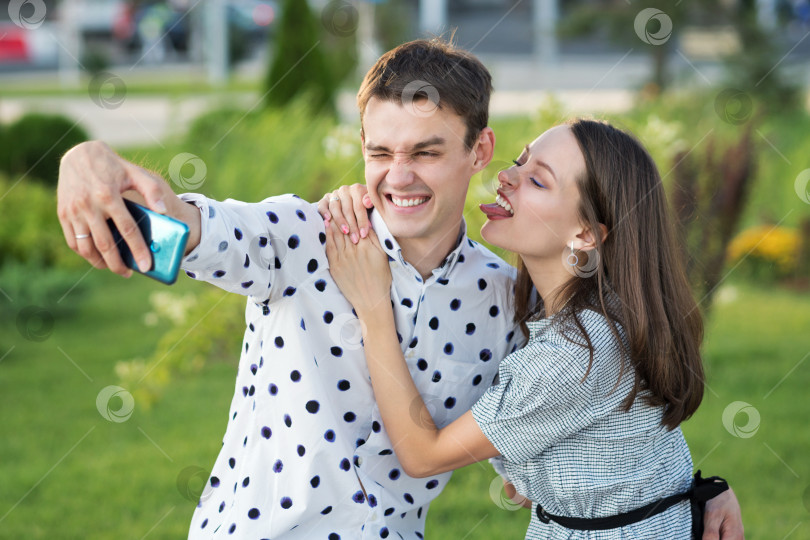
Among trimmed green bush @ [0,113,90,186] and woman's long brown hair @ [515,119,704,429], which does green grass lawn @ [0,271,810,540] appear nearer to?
woman's long brown hair @ [515,119,704,429]

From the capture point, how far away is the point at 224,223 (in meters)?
1.87

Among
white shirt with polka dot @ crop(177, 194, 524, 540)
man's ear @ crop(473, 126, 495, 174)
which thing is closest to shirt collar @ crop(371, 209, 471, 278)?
white shirt with polka dot @ crop(177, 194, 524, 540)

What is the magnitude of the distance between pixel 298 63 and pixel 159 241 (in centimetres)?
912

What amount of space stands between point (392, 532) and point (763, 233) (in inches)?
241

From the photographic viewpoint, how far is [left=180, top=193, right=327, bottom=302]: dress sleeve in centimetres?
185

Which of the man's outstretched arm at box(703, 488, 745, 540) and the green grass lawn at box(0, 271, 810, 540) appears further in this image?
the green grass lawn at box(0, 271, 810, 540)

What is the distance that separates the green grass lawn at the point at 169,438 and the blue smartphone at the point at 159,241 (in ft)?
9.06

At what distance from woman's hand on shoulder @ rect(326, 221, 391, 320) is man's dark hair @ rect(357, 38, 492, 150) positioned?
13.8 inches

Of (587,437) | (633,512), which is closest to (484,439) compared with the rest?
(587,437)

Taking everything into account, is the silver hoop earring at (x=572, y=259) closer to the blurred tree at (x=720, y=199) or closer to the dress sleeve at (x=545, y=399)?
the dress sleeve at (x=545, y=399)

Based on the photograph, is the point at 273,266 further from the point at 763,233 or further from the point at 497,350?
the point at 763,233

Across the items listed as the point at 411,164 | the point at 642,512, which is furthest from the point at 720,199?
the point at 411,164

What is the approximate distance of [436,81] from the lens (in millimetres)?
2252

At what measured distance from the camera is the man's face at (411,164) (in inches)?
86.7
